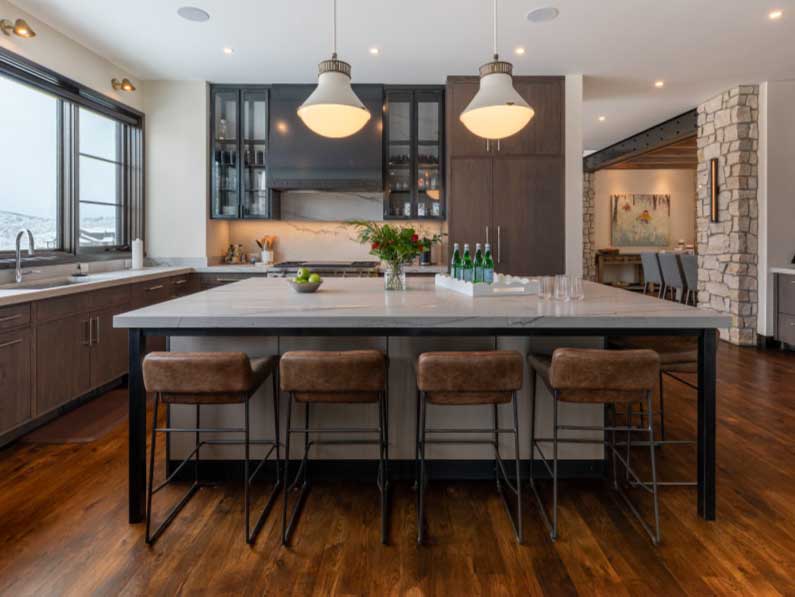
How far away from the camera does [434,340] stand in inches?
104

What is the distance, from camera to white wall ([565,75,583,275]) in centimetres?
543

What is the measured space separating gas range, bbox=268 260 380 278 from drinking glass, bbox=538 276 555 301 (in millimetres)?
2930

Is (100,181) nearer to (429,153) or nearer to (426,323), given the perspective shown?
(429,153)

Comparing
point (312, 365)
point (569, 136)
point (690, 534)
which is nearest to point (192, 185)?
point (569, 136)

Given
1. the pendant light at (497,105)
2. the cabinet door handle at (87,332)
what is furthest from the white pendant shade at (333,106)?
the cabinet door handle at (87,332)

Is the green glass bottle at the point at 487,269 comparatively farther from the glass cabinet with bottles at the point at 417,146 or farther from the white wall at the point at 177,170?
the white wall at the point at 177,170

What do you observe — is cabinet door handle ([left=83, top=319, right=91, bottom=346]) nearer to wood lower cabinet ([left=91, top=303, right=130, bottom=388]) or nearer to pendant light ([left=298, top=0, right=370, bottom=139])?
wood lower cabinet ([left=91, top=303, right=130, bottom=388])

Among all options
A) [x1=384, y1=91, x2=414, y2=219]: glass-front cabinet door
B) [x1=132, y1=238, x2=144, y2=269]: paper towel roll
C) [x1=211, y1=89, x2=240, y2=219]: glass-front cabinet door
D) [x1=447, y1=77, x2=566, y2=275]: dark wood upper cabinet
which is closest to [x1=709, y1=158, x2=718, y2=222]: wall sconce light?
[x1=447, y1=77, x2=566, y2=275]: dark wood upper cabinet

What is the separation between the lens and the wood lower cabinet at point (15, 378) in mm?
3064

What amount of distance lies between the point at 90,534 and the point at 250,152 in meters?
4.39

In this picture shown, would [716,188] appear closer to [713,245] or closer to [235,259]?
[713,245]

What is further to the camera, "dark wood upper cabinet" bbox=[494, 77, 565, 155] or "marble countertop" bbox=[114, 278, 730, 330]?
"dark wood upper cabinet" bbox=[494, 77, 565, 155]

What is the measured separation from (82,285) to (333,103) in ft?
7.43

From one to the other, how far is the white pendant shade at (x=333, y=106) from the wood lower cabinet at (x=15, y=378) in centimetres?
209
